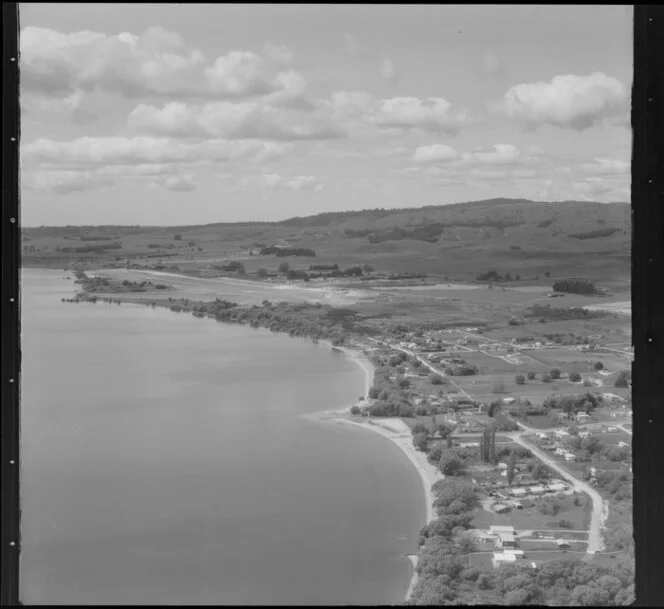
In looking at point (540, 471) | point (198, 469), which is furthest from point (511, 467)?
point (198, 469)

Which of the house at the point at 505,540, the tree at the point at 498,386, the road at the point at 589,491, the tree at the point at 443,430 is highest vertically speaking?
the tree at the point at 498,386

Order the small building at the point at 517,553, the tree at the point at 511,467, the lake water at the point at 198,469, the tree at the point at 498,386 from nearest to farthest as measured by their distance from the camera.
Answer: the lake water at the point at 198,469 → the small building at the point at 517,553 → the tree at the point at 511,467 → the tree at the point at 498,386

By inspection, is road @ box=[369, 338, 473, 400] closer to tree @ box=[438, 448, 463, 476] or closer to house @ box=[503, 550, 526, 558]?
tree @ box=[438, 448, 463, 476]

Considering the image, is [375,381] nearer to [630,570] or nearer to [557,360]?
[557,360]

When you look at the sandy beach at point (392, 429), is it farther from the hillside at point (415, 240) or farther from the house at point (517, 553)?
the hillside at point (415, 240)

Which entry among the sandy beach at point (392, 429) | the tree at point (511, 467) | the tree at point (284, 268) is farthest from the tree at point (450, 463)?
the tree at point (284, 268)
